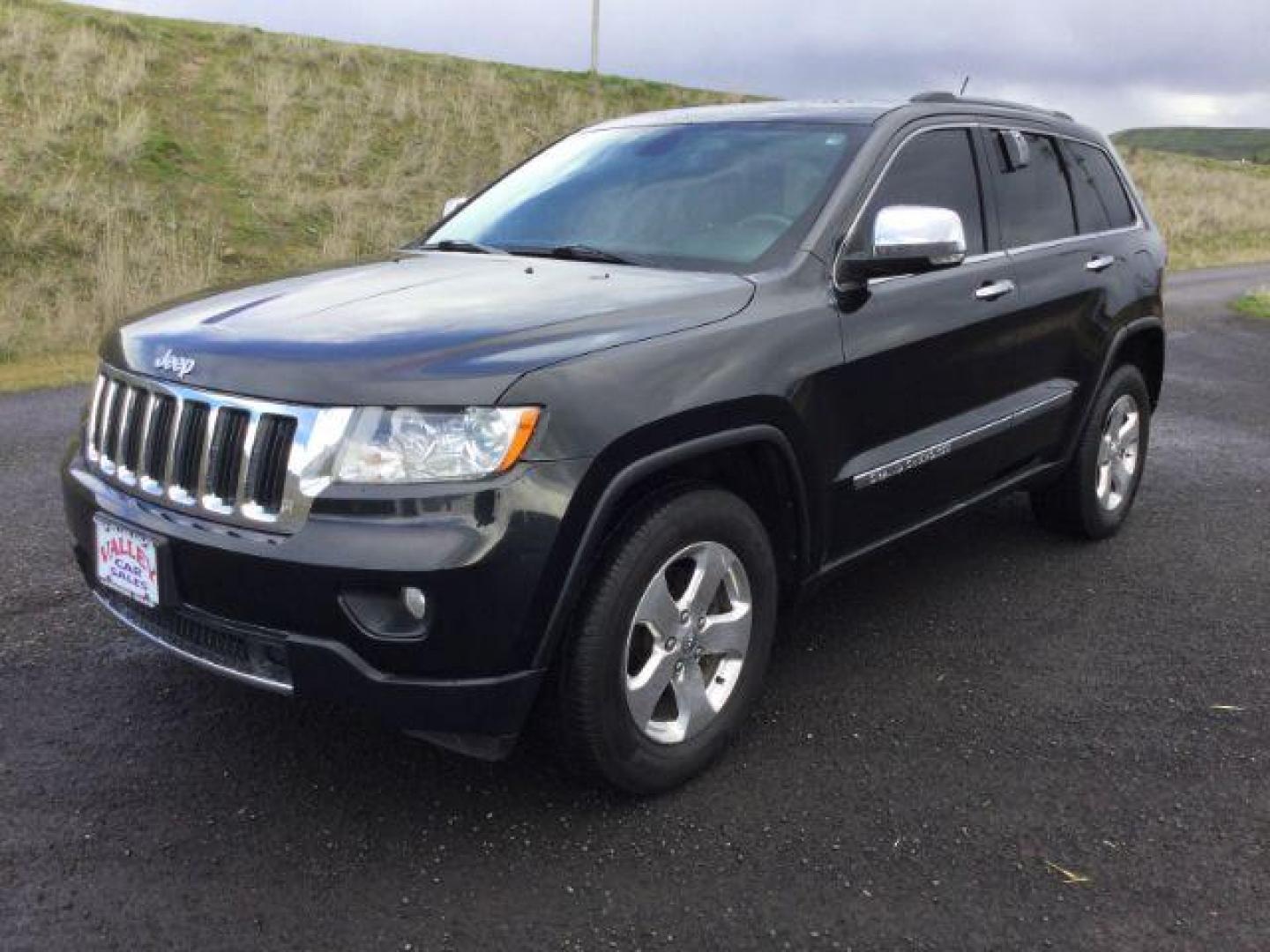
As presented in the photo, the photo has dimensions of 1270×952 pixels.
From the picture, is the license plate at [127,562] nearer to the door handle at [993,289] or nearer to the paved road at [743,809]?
the paved road at [743,809]

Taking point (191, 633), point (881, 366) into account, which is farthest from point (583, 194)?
point (191, 633)

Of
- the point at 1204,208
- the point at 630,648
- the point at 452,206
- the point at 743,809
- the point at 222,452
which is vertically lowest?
the point at 1204,208

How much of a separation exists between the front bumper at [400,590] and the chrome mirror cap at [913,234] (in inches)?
51.5

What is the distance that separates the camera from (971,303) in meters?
4.01

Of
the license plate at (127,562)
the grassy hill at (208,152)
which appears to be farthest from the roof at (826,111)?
the grassy hill at (208,152)

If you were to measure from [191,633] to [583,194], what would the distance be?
6.70 ft

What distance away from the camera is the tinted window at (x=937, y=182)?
375 cm

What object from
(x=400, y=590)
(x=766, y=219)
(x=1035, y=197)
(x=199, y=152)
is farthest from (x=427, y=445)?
(x=199, y=152)

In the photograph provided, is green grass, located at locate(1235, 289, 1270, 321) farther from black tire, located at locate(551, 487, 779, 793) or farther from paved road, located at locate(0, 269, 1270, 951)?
black tire, located at locate(551, 487, 779, 793)

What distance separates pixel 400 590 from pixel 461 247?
187 centimetres

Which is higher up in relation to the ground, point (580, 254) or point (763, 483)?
point (580, 254)

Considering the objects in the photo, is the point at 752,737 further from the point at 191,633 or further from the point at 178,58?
the point at 178,58

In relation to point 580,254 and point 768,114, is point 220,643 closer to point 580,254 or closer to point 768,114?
point 580,254

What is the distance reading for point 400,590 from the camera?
2514 millimetres
